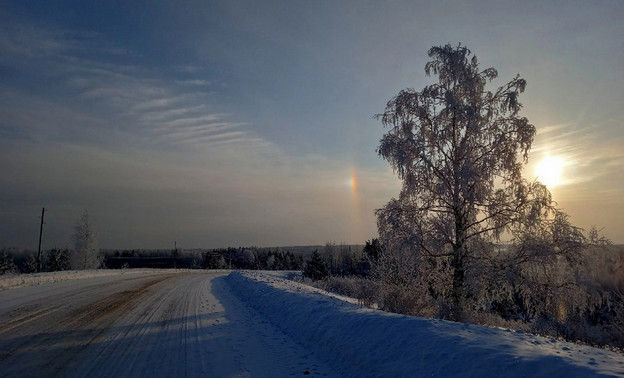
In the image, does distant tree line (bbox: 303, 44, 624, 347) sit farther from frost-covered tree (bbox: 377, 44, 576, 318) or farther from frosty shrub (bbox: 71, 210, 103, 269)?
frosty shrub (bbox: 71, 210, 103, 269)

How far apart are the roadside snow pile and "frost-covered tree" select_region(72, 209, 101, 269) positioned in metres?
60.3

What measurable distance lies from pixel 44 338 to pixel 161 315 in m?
3.53

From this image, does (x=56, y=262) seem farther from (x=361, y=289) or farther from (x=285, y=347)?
(x=285, y=347)

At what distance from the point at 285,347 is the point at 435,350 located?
3237 mm

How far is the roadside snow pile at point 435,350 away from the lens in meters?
4.59

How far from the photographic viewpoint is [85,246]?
189ft

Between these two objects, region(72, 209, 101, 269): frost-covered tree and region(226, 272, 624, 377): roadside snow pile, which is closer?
region(226, 272, 624, 377): roadside snow pile

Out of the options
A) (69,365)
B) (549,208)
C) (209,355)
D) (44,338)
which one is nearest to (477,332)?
(209,355)

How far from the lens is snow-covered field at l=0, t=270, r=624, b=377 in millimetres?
5008

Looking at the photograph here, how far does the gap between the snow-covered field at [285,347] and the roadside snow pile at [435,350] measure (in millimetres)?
17

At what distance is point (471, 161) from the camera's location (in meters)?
12.9

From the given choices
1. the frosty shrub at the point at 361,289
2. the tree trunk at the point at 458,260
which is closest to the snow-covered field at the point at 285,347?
the frosty shrub at the point at 361,289

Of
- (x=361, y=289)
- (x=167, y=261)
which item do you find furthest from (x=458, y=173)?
(x=167, y=261)

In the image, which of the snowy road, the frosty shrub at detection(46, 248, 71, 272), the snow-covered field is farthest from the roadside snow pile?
the frosty shrub at detection(46, 248, 71, 272)
